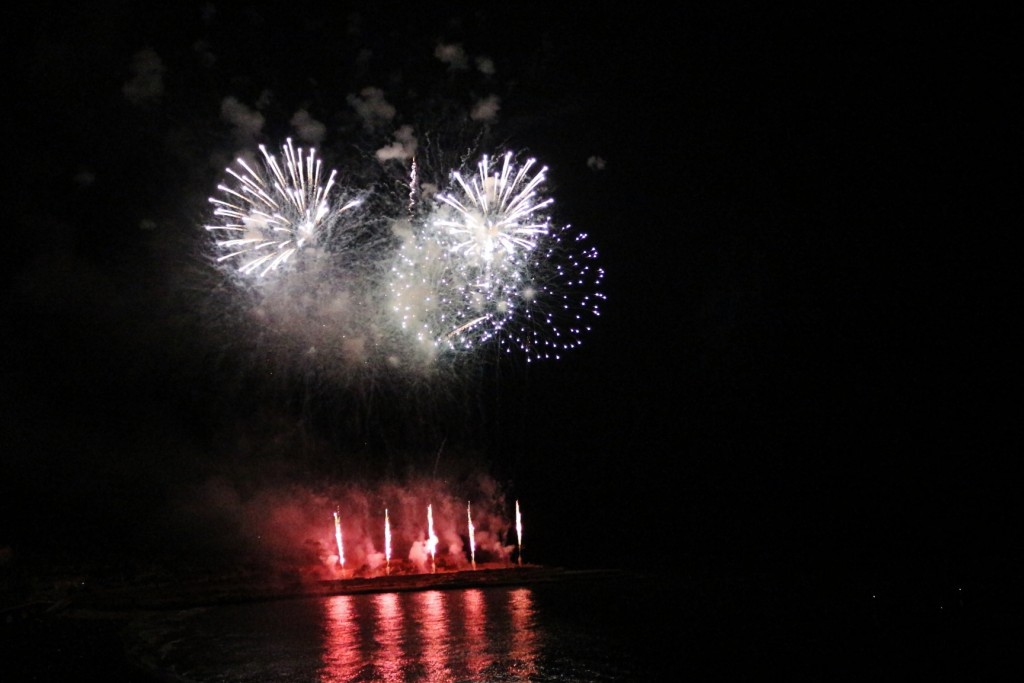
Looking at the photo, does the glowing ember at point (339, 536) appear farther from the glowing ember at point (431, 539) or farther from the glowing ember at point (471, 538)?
the glowing ember at point (471, 538)

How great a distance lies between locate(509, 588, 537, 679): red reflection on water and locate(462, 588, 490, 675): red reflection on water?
68 cm

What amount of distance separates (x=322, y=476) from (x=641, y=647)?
21.8 m

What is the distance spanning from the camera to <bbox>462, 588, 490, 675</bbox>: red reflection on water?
15305 millimetres

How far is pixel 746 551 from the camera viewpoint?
3772 centimetres

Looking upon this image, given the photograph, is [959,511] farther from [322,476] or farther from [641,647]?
[322,476]

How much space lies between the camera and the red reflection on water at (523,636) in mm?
14766

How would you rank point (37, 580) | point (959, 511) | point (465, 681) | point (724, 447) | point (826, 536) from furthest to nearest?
point (724, 447) → point (826, 536) → point (959, 511) → point (37, 580) → point (465, 681)

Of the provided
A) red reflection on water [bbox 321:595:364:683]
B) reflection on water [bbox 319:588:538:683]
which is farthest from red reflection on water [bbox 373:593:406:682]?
red reflection on water [bbox 321:595:364:683]

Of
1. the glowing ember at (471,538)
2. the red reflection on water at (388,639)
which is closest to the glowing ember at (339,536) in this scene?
the glowing ember at (471,538)

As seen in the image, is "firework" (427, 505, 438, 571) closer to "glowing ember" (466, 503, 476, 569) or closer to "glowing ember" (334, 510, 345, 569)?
"glowing ember" (466, 503, 476, 569)

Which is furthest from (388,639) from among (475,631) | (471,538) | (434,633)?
(471,538)

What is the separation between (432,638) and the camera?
61.7 ft

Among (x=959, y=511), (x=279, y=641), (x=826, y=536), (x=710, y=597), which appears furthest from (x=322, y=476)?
(x=959, y=511)

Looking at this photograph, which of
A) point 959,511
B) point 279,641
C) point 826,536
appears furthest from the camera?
point 826,536
